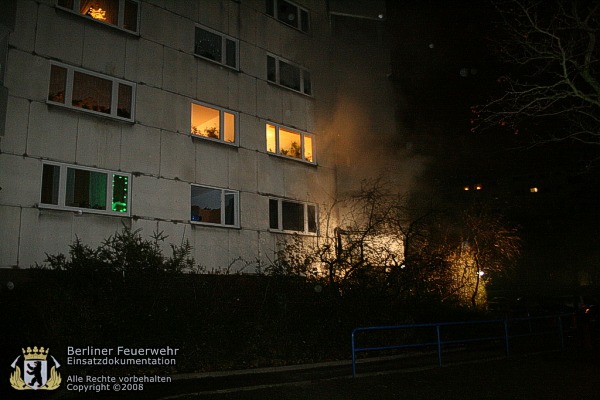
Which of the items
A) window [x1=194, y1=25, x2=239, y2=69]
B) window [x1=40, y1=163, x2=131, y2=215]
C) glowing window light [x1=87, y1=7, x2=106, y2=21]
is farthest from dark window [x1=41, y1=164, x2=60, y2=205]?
window [x1=194, y1=25, x2=239, y2=69]

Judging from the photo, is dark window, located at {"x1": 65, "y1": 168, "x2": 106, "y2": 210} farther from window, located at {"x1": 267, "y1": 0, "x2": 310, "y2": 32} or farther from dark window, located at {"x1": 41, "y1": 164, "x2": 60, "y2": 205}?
window, located at {"x1": 267, "y1": 0, "x2": 310, "y2": 32}

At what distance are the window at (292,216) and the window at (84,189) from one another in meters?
4.38

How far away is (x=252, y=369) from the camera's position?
28.8ft

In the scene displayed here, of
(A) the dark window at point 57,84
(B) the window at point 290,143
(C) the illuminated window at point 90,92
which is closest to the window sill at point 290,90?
(B) the window at point 290,143

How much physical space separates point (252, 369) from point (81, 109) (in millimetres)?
6838

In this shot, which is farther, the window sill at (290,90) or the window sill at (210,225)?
the window sill at (290,90)

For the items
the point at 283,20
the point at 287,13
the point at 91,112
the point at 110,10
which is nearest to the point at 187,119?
the point at 91,112

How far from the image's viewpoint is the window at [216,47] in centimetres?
1423

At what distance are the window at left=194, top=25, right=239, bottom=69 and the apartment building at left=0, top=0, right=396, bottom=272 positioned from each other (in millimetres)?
36

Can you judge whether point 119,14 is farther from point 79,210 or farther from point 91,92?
point 79,210

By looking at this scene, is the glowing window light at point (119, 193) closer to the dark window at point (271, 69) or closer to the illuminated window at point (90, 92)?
the illuminated window at point (90, 92)

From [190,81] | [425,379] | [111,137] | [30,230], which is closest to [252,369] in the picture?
[425,379]

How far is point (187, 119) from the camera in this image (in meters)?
13.3

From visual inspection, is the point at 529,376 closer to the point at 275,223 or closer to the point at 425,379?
the point at 425,379
